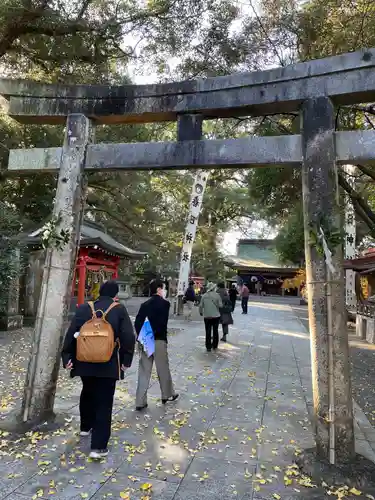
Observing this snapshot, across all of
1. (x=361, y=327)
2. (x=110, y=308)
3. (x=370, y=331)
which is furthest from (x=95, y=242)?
(x=110, y=308)

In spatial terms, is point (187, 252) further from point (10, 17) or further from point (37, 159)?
point (37, 159)

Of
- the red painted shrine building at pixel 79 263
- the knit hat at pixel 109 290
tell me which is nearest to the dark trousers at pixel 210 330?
the knit hat at pixel 109 290

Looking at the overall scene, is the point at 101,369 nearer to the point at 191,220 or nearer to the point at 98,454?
the point at 98,454

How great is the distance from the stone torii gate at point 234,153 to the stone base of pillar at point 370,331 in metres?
10.1

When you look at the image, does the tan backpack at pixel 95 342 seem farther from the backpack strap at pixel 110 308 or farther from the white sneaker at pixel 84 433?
the white sneaker at pixel 84 433

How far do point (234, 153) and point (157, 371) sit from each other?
3.00m

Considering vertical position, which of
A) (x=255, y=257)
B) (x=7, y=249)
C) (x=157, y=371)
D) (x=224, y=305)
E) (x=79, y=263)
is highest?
(x=255, y=257)

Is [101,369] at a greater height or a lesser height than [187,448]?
greater

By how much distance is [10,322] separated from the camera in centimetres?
1284

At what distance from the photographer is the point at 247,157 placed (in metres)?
4.29

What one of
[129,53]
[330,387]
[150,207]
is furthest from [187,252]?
[330,387]

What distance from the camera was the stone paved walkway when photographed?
3215mm

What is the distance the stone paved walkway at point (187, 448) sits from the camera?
10.5 ft

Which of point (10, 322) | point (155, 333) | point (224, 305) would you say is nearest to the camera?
point (155, 333)
